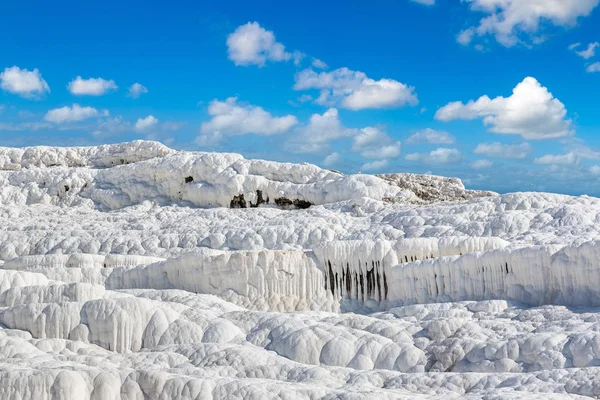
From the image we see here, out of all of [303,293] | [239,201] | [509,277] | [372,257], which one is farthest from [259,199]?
[509,277]

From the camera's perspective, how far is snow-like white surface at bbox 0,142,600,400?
8398 mm

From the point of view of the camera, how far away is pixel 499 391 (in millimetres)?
7766

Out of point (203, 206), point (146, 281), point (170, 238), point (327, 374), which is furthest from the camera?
point (203, 206)

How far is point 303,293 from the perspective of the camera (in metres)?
15.4

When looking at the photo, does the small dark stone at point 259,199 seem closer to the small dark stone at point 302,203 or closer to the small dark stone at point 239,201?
the small dark stone at point 239,201

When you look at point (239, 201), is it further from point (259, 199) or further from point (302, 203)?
point (302, 203)

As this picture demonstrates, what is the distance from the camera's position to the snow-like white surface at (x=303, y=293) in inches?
331

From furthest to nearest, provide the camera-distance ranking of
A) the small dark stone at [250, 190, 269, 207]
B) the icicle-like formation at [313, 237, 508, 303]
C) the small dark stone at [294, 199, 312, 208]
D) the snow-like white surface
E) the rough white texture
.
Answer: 1. the small dark stone at [250, 190, 269, 207]
2. the small dark stone at [294, 199, 312, 208]
3. the rough white texture
4. the icicle-like formation at [313, 237, 508, 303]
5. the snow-like white surface

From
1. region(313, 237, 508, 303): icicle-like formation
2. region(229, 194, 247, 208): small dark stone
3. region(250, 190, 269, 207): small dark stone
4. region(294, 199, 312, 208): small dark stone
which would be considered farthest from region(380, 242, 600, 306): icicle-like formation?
region(229, 194, 247, 208): small dark stone

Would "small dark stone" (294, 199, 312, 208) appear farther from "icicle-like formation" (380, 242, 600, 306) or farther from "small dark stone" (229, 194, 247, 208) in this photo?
"icicle-like formation" (380, 242, 600, 306)

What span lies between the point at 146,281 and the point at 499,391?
32.5 ft

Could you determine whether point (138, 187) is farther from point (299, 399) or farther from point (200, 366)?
point (299, 399)

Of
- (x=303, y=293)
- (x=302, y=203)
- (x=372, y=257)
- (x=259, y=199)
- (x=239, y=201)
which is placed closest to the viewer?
(x=372, y=257)

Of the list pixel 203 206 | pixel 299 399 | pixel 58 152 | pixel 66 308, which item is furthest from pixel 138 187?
pixel 299 399
